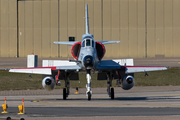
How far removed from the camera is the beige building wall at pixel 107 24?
2082 inches

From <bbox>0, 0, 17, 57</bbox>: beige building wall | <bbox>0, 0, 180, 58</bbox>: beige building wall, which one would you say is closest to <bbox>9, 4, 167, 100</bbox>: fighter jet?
<bbox>0, 0, 180, 58</bbox>: beige building wall

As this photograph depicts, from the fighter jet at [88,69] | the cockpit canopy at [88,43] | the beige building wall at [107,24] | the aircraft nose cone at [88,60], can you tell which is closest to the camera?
the aircraft nose cone at [88,60]

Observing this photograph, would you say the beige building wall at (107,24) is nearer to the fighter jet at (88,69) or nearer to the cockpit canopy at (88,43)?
the fighter jet at (88,69)

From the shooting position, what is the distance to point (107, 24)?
174 ft

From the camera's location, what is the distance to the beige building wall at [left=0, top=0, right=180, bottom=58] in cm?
5288

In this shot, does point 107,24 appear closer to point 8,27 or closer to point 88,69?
point 8,27

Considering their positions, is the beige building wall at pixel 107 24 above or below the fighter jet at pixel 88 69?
above

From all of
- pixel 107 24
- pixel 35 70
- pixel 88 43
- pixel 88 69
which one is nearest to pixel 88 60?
pixel 88 69

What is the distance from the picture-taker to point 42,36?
53.1 metres

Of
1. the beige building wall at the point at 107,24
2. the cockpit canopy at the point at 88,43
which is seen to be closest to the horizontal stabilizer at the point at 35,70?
the cockpit canopy at the point at 88,43

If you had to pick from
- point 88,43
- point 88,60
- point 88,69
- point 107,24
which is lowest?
point 88,69

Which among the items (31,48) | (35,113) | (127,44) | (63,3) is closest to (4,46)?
(31,48)

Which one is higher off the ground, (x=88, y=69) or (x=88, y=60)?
(x=88, y=60)

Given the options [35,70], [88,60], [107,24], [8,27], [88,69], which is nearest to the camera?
[88,60]
